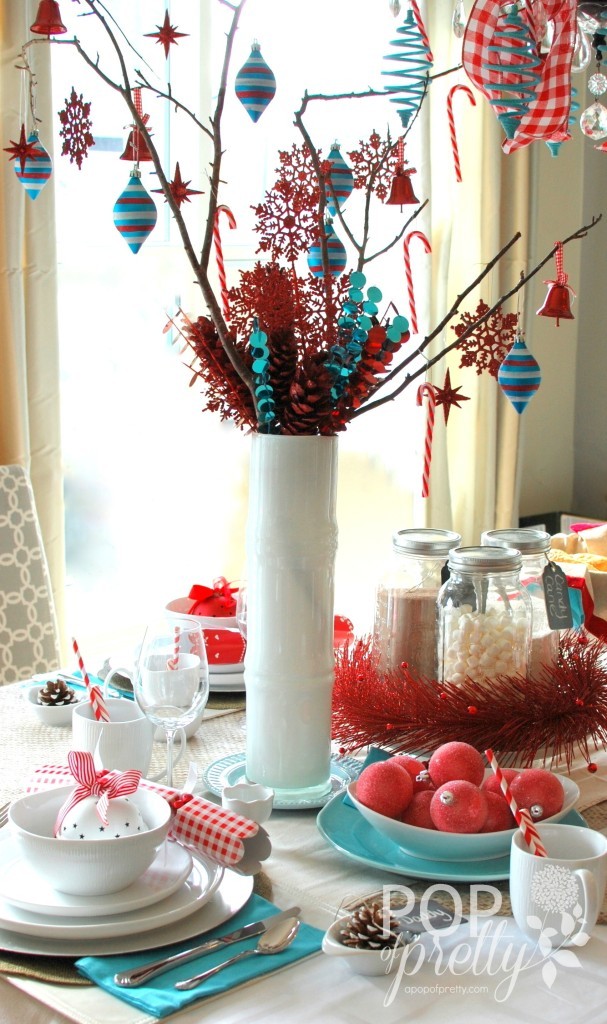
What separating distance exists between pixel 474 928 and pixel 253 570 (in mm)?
412

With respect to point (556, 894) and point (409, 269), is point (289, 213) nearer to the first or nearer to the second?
point (556, 894)

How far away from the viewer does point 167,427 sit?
10.7ft

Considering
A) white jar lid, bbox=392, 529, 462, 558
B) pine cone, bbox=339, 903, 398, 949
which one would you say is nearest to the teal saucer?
pine cone, bbox=339, 903, 398, 949

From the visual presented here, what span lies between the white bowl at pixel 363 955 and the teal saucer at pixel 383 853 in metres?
0.13

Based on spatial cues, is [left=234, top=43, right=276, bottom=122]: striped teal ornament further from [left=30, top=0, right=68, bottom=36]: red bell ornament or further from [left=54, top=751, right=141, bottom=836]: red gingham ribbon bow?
[left=54, top=751, right=141, bottom=836]: red gingham ribbon bow

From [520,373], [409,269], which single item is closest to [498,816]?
[520,373]

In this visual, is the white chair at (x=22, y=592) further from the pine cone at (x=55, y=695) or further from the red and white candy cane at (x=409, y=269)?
the red and white candy cane at (x=409, y=269)

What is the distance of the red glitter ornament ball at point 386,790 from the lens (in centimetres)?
100

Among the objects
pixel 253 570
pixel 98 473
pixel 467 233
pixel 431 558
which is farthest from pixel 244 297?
pixel 467 233

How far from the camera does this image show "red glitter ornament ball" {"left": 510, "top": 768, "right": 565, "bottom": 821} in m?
1.00

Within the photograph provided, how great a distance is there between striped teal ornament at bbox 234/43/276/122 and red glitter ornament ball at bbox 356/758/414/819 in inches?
36.0

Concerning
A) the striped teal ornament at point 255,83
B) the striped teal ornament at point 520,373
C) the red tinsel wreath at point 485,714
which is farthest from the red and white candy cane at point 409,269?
the red tinsel wreath at point 485,714

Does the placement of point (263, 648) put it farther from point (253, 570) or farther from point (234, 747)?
point (234, 747)

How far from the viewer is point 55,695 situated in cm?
141
